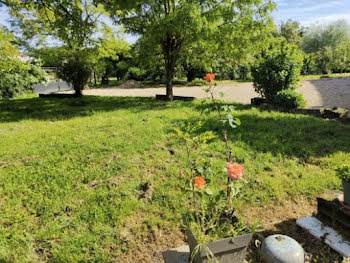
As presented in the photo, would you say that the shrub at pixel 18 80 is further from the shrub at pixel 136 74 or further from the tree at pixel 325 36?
the tree at pixel 325 36

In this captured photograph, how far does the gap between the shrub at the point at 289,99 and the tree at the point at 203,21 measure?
251 cm

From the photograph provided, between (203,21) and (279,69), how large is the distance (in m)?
2.87

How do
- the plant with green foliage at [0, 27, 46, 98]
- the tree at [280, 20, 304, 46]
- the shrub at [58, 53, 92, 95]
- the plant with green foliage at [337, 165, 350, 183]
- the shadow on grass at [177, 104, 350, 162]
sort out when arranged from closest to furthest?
1. the plant with green foliage at [337, 165, 350, 183]
2. the shadow on grass at [177, 104, 350, 162]
3. the shrub at [58, 53, 92, 95]
4. the plant with green foliage at [0, 27, 46, 98]
5. the tree at [280, 20, 304, 46]

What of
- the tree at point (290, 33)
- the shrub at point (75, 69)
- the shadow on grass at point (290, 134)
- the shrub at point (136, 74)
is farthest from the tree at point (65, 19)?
the tree at point (290, 33)

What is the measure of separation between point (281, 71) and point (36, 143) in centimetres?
722

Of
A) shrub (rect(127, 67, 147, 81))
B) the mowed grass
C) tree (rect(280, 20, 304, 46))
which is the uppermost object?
tree (rect(280, 20, 304, 46))

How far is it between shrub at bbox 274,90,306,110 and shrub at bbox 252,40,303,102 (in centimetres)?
53

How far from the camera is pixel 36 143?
4.89m

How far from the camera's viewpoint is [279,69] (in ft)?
26.0

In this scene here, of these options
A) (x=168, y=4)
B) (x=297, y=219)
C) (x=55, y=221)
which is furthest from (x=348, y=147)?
(x=168, y=4)

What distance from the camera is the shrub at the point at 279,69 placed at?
7.88 meters

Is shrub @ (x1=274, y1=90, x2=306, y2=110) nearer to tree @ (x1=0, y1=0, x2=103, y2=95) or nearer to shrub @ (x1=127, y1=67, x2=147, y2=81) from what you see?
tree @ (x1=0, y1=0, x2=103, y2=95)

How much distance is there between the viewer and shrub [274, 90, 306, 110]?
291 inches

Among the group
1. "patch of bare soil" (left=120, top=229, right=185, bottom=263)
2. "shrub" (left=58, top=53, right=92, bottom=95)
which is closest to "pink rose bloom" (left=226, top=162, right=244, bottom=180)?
"patch of bare soil" (left=120, top=229, right=185, bottom=263)
